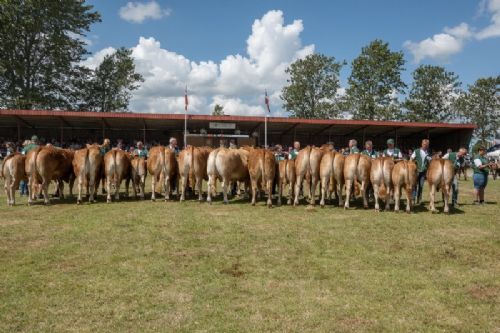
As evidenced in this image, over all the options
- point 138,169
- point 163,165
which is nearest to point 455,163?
point 163,165

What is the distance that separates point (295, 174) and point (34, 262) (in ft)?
26.4

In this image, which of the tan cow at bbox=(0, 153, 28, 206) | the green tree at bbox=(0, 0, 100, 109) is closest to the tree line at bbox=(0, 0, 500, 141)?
the green tree at bbox=(0, 0, 100, 109)

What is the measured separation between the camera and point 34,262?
6.51m

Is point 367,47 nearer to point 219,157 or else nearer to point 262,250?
point 219,157

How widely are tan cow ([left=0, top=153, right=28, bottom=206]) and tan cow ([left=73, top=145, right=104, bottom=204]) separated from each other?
149 centimetres

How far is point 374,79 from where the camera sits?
53531 millimetres

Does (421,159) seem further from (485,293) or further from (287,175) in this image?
(485,293)

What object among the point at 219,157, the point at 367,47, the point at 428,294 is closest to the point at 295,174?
the point at 219,157

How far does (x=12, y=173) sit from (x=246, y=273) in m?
9.26

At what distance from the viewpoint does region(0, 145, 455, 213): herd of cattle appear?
1162 cm

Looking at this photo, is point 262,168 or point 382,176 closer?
point 382,176

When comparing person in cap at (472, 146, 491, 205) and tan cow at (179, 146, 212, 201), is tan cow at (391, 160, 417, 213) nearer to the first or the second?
person in cap at (472, 146, 491, 205)

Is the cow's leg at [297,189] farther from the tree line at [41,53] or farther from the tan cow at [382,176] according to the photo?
the tree line at [41,53]

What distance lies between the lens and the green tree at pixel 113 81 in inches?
1933
